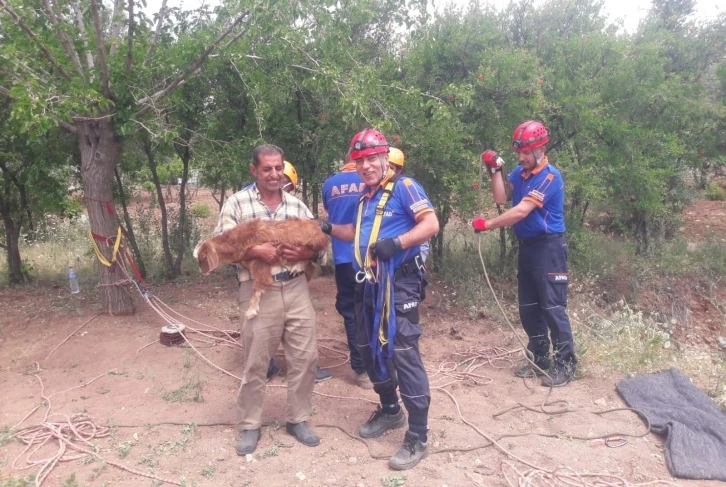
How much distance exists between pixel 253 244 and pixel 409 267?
1.02 metres

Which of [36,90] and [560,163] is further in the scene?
[560,163]

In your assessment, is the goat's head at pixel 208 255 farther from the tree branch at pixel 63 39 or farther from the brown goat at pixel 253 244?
the tree branch at pixel 63 39

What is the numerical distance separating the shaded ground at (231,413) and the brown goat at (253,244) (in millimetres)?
1028

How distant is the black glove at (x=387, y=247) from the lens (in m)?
3.28

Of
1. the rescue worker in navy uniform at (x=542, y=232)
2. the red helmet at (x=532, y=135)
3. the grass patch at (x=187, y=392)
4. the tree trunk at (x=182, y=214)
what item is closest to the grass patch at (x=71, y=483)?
the grass patch at (x=187, y=392)

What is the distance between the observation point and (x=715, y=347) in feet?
26.1

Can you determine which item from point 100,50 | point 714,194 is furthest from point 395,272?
point 714,194

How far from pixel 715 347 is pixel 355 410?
20.9ft

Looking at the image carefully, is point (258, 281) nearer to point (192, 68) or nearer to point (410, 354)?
point (410, 354)

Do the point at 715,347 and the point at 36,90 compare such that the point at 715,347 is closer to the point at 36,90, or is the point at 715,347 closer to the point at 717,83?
the point at 717,83

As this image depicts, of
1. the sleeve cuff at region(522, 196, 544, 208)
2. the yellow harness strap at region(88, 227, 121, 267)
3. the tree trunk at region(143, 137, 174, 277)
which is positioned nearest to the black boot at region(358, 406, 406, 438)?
the sleeve cuff at region(522, 196, 544, 208)

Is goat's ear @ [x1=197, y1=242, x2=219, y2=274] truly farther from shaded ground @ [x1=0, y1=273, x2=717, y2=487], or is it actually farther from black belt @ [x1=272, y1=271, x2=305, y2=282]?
shaded ground @ [x1=0, y1=273, x2=717, y2=487]

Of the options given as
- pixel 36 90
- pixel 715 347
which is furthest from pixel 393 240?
pixel 715 347

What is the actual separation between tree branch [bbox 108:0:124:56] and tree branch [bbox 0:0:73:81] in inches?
26.8
